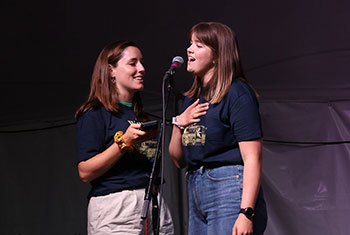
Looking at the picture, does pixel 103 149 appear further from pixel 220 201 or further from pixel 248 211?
pixel 248 211

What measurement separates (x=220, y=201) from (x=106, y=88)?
80 cm

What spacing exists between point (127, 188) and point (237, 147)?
0.53 m

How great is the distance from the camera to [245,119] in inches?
64.5

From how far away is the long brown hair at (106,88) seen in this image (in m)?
1.99

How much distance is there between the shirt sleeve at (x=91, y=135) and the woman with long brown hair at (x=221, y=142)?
1.08ft

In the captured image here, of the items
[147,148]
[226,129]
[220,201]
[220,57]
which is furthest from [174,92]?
[220,201]

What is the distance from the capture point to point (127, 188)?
1871 mm

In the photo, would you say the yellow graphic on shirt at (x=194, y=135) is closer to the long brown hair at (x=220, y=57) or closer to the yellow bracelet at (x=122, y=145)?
the long brown hair at (x=220, y=57)

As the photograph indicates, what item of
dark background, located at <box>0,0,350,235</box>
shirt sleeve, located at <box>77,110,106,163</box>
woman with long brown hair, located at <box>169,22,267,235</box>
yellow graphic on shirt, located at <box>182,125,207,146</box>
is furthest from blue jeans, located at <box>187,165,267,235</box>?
dark background, located at <box>0,0,350,235</box>

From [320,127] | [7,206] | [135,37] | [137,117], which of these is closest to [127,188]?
[137,117]

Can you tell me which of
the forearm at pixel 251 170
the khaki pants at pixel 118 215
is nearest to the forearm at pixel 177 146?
the khaki pants at pixel 118 215

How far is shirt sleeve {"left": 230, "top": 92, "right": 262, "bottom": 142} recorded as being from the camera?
1.62 metres

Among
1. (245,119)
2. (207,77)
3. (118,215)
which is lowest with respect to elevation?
(118,215)

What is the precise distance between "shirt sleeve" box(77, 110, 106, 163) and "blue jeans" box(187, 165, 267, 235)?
1.59 ft
